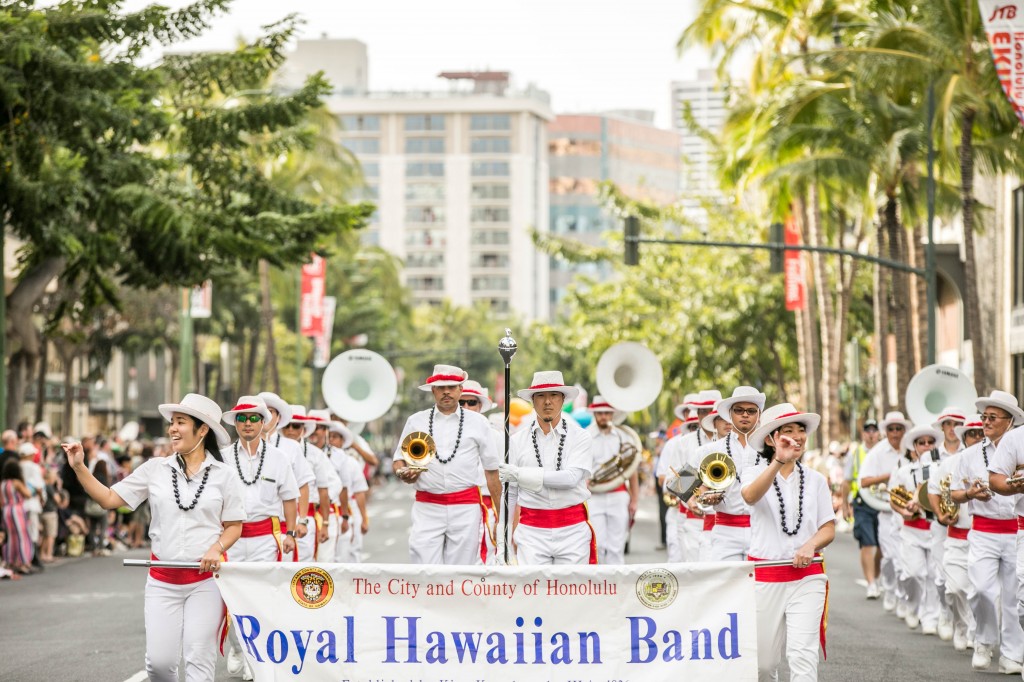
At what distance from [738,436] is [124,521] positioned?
19.9 meters

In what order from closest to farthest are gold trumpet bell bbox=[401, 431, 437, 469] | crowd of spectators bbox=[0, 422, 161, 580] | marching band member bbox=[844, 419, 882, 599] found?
1. gold trumpet bell bbox=[401, 431, 437, 469]
2. marching band member bbox=[844, 419, 882, 599]
3. crowd of spectators bbox=[0, 422, 161, 580]

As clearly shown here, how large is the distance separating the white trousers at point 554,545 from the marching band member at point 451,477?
45.4 inches

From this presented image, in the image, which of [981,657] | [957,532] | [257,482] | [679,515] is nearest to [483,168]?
[679,515]

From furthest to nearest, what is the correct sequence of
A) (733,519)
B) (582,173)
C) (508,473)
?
(582,173) < (733,519) < (508,473)

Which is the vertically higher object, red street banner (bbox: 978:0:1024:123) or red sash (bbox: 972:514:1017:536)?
red street banner (bbox: 978:0:1024:123)

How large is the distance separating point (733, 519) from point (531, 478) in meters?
1.39

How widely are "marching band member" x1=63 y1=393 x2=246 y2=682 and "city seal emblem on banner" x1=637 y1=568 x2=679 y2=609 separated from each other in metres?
2.22

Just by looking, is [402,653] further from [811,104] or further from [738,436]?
[811,104]

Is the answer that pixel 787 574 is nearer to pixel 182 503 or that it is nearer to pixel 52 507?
pixel 182 503

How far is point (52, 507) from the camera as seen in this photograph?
2422 cm

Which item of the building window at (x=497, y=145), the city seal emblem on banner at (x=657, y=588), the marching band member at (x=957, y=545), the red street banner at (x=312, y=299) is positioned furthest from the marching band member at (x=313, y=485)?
the building window at (x=497, y=145)

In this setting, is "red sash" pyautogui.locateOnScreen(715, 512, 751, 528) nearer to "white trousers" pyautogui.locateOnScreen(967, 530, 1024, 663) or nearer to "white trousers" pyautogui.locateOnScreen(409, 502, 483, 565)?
"white trousers" pyautogui.locateOnScreen(409, 502, 483, 565)

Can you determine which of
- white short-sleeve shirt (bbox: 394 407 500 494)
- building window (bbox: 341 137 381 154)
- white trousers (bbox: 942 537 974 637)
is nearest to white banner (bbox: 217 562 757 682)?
white short-sleeve shirt (bbox: 394 407 500 494)

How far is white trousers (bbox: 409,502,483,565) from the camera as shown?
41.2 feet
